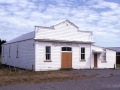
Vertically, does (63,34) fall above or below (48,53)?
above

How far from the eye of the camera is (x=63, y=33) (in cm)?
2808

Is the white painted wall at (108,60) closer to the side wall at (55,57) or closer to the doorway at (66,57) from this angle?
the side wall at (55,57)

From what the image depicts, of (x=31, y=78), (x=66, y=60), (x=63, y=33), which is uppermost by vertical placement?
(x=63, y=33)

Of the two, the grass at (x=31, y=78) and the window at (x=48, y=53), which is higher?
the window at (x=48, y=53)

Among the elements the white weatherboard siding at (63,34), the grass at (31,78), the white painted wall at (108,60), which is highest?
the white weatherboard siding at (63,34)

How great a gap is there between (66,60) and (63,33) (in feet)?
11.6

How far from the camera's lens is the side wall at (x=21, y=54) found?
87.2ft

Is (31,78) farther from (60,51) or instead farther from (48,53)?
(60,51)

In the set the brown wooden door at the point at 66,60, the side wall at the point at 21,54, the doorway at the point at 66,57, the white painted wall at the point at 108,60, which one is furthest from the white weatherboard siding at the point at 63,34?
the white painted wall at the point at 108,60

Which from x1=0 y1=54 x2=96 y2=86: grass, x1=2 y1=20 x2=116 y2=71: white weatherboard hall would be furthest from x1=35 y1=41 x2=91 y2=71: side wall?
x1=0 y1=54 x2=96 y2=86: grass

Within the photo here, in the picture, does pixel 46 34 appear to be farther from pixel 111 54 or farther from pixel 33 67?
pixel 111 54

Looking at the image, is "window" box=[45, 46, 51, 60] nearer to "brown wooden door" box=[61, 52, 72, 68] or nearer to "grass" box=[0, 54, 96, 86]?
"brown wooden door" box=[61, 52, 72, 68]

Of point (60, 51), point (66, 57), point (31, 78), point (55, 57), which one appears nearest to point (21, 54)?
point (55, 57)

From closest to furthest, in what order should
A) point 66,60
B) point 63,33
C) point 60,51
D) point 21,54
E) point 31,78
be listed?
point 31,78 → point 60,51 → point 66,60 → point 63,33 → point 21,54
